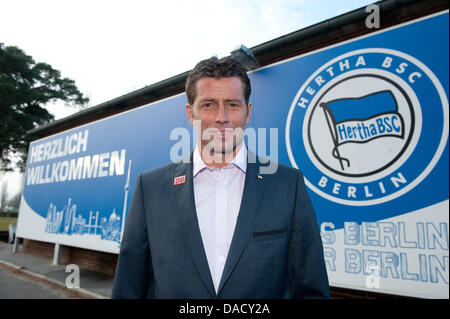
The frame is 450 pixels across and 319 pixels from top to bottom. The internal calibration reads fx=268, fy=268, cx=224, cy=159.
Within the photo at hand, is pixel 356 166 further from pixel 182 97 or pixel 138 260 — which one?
pixel 182 97

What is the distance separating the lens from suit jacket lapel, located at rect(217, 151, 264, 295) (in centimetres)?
128

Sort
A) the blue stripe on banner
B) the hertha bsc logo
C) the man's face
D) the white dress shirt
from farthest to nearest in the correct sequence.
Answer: the blue stripe on banner → the hertha bsc logo → the man's face → the white dress shirt

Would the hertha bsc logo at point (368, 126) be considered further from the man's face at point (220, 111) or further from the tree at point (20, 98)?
the tree at point (20, 98)

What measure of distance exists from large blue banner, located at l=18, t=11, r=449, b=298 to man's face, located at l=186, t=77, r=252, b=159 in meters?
2.55

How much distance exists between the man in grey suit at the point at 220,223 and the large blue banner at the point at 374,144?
230cm

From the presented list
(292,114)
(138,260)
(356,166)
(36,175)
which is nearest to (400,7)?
(292,114)

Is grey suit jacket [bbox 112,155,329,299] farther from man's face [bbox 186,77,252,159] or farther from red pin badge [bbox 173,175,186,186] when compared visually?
man's face [bbox 186,77,252,159]

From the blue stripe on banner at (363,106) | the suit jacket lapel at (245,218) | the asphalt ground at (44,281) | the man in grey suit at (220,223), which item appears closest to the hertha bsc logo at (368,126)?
the blue stripe on banner at (363,106)

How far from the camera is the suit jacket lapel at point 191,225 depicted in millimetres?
1296

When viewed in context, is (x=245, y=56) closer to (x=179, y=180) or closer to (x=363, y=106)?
(x=363, y=106)

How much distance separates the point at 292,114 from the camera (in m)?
4.16

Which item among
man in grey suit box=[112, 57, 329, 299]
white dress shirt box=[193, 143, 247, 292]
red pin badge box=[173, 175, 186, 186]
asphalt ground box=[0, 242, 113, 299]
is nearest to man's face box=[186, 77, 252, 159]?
man in grey suit box=[112, 57, 329, 299]

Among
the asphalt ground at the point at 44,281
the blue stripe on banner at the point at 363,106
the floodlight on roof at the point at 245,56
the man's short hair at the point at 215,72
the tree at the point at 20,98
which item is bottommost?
the asphalt ground at the point at 44,281

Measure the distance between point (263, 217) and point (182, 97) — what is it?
15.2 feet
